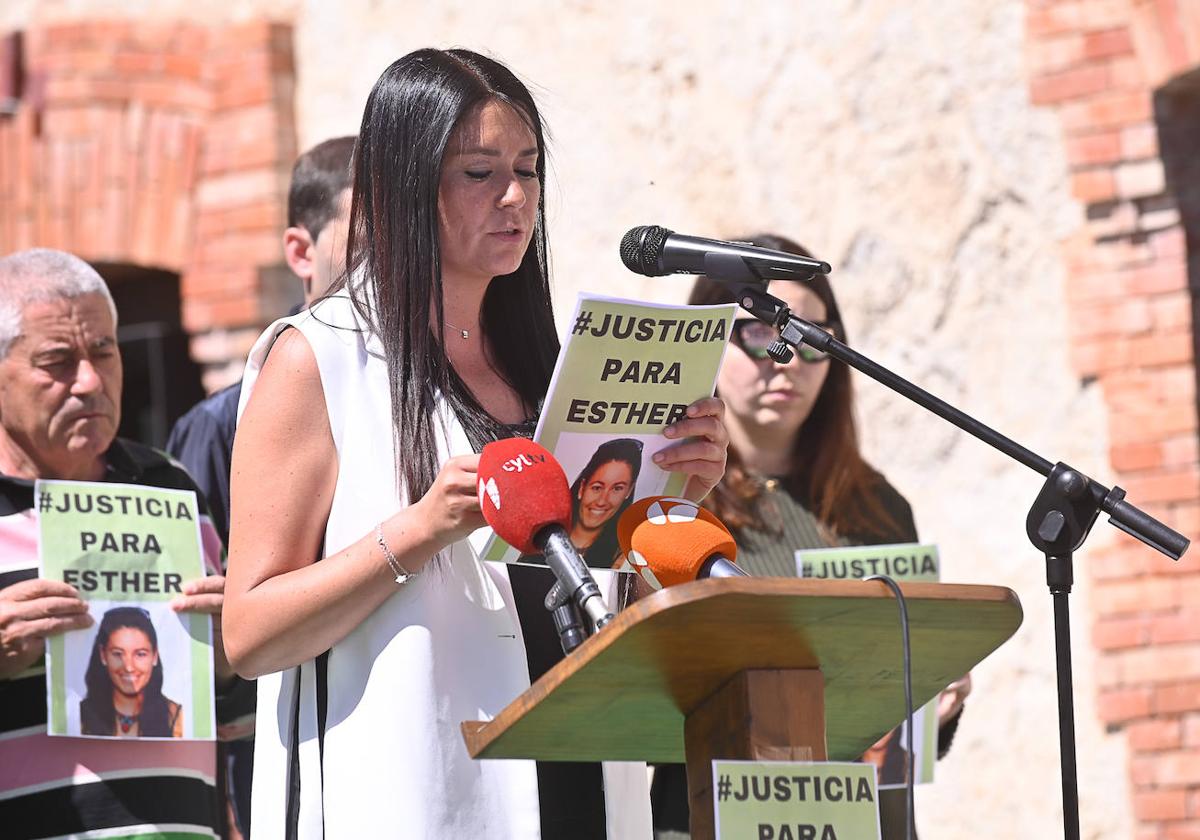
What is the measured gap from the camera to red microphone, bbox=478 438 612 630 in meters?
1.93

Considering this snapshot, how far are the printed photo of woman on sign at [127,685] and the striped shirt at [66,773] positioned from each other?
0.51ft

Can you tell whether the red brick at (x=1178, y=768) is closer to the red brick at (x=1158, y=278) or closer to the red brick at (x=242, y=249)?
the red brick at (x=1158, y=278)

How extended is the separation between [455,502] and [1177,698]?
3483 mm

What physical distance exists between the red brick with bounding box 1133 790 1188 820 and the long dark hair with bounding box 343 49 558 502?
326 cm

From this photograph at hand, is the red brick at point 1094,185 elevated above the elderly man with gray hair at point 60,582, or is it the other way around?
the red brick at point 1094,185

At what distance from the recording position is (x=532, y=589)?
2338mm

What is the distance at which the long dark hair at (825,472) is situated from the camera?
12.7 feet

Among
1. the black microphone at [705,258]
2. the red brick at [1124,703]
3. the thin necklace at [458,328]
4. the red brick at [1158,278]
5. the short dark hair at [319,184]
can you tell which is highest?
the short dark hair at [319,184]

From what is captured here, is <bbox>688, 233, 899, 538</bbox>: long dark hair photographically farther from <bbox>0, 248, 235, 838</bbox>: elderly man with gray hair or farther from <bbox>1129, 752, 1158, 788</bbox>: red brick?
<bbox>1129, 752, 1158, 788</bbox>: red brick

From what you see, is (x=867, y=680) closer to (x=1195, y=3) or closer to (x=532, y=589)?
(x=532, y=589)

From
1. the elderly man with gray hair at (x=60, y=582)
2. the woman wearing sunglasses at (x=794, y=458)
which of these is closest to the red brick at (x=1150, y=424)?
the woman wearing sunglasses at (x=794, y=458)

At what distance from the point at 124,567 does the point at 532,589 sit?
1048 millimetres

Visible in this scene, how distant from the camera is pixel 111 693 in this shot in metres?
2.97

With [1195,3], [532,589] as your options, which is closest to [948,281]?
[1195,3]
